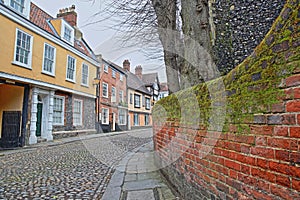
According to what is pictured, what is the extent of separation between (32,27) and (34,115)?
431 centimetres

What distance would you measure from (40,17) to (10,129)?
22.8ft

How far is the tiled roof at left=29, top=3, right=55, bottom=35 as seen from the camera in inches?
460

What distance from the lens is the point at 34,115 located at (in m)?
10.8

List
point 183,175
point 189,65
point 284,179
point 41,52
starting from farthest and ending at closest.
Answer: point 41,52 → point 189,65 → point 183,175 → point 284,179

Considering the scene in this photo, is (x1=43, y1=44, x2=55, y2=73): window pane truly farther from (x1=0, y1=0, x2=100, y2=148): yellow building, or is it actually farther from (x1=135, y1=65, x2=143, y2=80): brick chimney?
(x1=135, y1=65, x2=143, y2=80): brick chimney

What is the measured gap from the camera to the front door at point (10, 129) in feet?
31.0

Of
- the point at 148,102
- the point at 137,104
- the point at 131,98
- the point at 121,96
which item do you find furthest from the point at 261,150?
the point at 148,102

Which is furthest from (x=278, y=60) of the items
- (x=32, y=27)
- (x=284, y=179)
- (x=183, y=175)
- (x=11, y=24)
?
(x=32, y=27)

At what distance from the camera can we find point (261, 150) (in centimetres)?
135

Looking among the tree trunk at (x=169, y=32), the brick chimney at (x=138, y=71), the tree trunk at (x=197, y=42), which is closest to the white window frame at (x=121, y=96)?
the brick chimney at (x=138, y=71)

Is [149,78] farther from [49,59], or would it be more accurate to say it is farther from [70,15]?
[49,59]

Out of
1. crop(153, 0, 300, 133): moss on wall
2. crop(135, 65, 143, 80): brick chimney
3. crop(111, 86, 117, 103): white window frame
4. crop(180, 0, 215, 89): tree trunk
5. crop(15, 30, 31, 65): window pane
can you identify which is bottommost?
crop(153, 0, 300, 133): moss on wall

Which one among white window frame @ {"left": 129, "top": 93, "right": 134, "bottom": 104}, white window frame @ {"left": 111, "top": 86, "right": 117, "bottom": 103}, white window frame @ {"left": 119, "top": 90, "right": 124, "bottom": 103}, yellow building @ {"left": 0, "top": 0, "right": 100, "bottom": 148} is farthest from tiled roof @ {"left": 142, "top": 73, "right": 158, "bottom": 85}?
yellow building @ {"left": 0, "top": 0, "right": 100, "bottom": 148}

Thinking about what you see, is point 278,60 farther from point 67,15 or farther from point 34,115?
point 67,15
